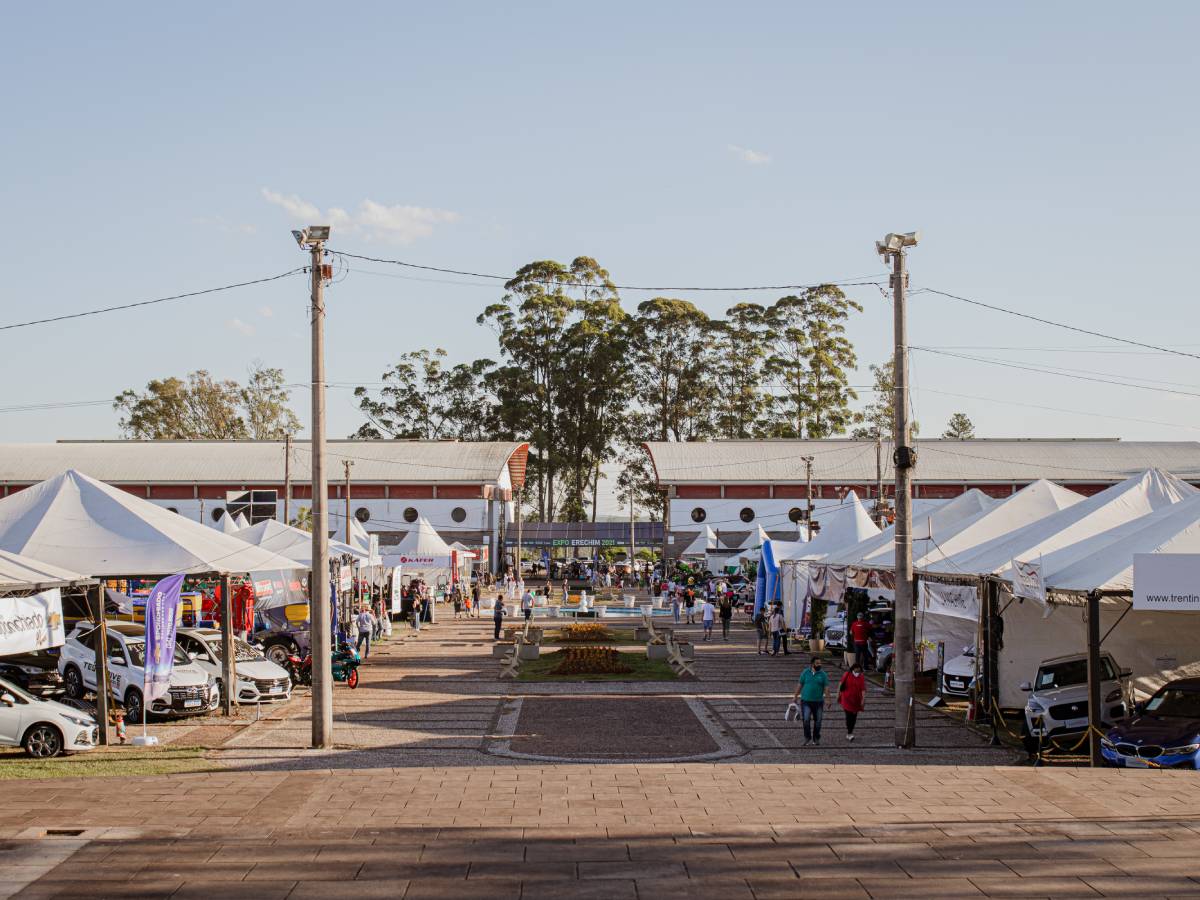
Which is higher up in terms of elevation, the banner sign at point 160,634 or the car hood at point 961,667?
the banner sign at point 160,634

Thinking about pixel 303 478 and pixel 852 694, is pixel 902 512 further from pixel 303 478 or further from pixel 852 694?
pixel 303 478

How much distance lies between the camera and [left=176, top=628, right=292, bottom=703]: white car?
79.0ft

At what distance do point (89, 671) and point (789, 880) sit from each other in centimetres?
1684

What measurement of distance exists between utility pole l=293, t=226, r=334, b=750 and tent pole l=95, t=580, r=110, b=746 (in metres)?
3.43

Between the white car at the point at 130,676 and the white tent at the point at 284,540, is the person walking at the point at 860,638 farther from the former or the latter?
the white car at the point at 130,676

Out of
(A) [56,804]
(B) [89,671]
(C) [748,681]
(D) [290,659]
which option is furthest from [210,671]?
(C) [748,681]

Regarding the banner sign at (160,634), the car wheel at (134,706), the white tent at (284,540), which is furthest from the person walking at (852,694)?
the white tent at (284,540)

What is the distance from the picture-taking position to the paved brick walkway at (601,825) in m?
10.3

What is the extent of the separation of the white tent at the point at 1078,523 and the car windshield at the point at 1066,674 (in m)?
1.78

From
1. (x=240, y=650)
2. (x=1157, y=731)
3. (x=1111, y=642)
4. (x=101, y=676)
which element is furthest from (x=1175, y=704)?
(x=240, y=650)

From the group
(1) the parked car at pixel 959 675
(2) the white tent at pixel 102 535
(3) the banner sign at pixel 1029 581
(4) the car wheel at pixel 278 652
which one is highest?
(2) the white tent at pixel 102 535

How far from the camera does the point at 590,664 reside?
99.1ft

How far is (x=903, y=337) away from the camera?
64.4 feet

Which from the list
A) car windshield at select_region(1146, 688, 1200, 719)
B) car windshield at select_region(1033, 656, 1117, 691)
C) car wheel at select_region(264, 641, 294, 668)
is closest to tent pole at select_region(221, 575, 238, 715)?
car wheel at select_region(264, 641, 294, 668)
